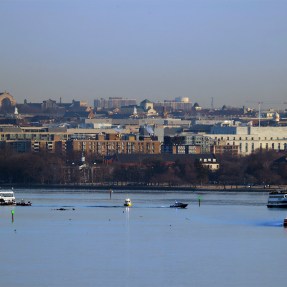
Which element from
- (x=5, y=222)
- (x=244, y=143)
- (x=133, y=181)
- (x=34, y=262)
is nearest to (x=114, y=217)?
(x=5, y=222)

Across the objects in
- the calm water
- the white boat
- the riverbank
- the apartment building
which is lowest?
the riverbank

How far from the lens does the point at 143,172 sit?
414 feet

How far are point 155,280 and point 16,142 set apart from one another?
113045mm

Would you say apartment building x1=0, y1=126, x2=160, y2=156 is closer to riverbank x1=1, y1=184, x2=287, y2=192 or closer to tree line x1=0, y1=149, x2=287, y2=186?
Answer: tree line x1=0, y1=149, x2=287, y2=186

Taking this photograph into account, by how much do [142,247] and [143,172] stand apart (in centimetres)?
7522

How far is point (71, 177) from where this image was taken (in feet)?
410

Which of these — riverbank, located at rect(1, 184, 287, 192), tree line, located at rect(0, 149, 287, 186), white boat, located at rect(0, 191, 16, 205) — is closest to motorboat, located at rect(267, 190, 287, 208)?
white boat, located at rect(0, 191, 16, 205)

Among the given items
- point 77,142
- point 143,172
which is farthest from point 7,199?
point 77,142

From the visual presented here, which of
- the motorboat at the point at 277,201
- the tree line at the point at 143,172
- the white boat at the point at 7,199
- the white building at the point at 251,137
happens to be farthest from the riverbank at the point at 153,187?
the white building at the point at 251,137

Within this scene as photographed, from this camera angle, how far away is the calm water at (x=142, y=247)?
143 ft

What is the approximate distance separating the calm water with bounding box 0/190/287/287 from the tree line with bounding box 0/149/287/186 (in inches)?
1828

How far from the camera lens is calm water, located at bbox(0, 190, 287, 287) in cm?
4366

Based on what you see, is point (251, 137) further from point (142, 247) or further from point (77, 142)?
point (142, 247)

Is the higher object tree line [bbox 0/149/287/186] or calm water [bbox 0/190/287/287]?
calm water [bbox 0/190/287/287]
